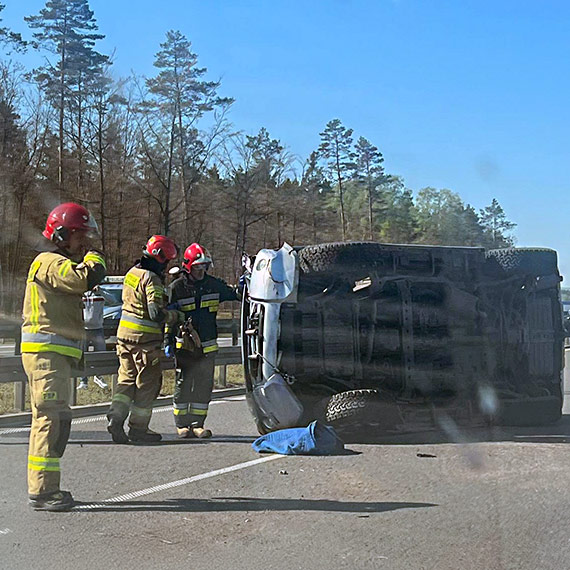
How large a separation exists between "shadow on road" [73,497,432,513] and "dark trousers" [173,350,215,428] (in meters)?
2.52

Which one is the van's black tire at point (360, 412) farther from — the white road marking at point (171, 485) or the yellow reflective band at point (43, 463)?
the yellow reflective band at point (43, 463)

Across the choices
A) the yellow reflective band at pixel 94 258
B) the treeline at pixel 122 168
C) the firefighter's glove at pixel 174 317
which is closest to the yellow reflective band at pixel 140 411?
the firefighter's glove at pixel 174 317

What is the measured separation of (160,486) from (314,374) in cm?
202

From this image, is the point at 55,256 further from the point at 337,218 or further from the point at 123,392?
the point at 337,218

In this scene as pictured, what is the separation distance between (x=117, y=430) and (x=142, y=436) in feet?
0.84

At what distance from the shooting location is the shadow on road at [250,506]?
559 centimetres

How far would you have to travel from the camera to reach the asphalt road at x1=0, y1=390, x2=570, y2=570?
4645 millimetres

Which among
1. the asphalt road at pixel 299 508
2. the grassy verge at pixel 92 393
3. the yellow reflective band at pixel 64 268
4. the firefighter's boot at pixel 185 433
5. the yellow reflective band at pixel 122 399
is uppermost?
the yellow reflective band at pixel 64 268

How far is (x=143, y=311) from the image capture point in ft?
25.9

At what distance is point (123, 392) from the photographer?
7836mm

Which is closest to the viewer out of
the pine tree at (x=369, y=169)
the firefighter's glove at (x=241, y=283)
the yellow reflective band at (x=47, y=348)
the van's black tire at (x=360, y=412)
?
the yellow reflective band at (x=47, y=348)

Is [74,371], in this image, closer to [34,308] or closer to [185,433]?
[185,433]

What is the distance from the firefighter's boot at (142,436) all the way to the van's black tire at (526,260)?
365 centimetres

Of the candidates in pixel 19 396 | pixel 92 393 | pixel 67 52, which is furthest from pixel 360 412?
Answer: pixel 67 52
